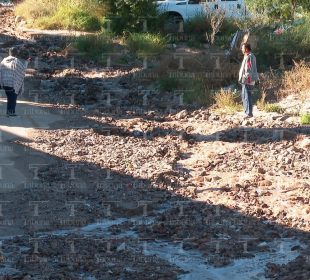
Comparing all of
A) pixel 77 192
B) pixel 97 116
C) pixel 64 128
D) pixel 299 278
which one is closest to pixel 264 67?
pixel 97 116

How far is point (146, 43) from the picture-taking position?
23000 millimetres

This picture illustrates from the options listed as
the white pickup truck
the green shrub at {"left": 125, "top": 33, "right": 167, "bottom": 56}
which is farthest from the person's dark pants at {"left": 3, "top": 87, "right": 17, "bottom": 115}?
the white pickup truck

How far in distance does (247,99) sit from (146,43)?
6.94 metres

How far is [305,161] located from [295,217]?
275 centimetres

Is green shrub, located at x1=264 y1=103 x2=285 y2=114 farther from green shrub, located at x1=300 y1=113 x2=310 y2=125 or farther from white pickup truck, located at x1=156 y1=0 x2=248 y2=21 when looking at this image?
white pickup truck, located at x1=156 y1=0 x2=248 y2=21

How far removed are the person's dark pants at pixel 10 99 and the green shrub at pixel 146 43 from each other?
626 cm

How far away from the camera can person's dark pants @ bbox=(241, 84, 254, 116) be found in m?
16.5

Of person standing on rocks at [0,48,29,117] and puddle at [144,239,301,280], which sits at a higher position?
person standing on rocks at [0,48,29,117]

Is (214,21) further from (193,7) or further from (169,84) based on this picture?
(169,84)

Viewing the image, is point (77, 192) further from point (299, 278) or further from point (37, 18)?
point (37, 18)

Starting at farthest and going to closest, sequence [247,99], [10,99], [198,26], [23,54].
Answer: [198,26] → [23,54] → [10,99] → [247,99]

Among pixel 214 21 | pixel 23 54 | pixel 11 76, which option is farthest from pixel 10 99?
pixel 214 21

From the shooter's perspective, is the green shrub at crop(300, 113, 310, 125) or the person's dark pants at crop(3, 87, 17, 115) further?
the person's dark pants at crop(3, 87, 17, 115)

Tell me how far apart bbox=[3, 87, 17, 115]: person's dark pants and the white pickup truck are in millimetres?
9433
